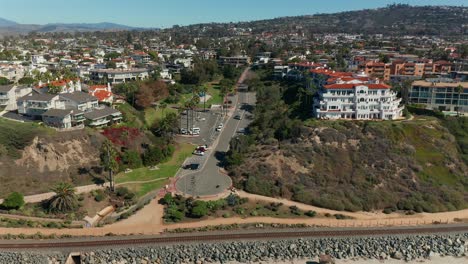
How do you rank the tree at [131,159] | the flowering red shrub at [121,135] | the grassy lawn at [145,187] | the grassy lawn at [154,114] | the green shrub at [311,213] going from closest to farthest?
the green shrub at [311,213], the grassy lawn at [145,187], the tree at [131,159], the flowering red shrub at [121,135], the grassy lawn at [154,114]

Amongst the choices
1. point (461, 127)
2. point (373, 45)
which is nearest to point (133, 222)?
point (461, 127)

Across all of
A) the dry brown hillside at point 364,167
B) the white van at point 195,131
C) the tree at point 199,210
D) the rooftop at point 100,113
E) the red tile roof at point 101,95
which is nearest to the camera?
the tree at point 199,210

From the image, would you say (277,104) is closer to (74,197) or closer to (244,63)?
(74,197)

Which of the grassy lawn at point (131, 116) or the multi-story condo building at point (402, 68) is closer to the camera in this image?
the grassy lawn at point (131, 116)

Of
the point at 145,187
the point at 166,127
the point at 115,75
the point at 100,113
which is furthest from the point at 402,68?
the point at 145,187

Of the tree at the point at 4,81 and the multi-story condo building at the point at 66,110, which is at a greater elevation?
the tree at the point at 4,81

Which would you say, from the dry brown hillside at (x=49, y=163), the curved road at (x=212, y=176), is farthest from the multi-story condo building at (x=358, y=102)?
the dry brown hillside at (x=49, y=163)

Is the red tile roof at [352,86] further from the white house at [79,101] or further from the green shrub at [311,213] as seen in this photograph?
the white house at [79,101]
